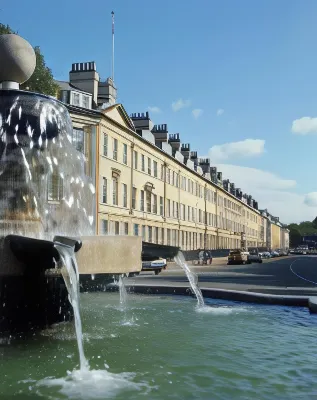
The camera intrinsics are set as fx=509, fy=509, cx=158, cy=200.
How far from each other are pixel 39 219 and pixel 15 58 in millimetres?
3213

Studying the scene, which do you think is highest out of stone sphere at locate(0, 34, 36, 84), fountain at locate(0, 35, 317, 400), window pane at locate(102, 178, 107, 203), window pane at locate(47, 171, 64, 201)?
window pane at locate(102, 178, 107, 203)

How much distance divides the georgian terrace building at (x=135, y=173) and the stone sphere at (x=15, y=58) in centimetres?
2947

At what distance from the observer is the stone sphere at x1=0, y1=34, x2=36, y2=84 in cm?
979

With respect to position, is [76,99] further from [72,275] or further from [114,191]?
[72,275]

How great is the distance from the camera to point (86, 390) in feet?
19.4

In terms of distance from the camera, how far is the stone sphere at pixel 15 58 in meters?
9.79

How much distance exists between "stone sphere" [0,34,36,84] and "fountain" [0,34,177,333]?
19 millimetres

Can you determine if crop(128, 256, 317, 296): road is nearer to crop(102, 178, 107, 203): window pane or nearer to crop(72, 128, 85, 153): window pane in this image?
crop(102, 178, 107, 203): window pane

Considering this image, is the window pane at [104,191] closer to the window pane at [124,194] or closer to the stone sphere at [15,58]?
the window pane at [124,194]

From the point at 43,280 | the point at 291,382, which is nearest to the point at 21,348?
the point at 43,280

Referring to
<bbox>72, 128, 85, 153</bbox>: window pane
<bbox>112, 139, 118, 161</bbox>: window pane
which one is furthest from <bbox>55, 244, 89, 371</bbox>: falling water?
<bbox>112, 139, 118, 161</bbox>: window pane

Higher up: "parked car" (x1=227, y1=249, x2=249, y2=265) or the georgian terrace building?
the georgian terrace building

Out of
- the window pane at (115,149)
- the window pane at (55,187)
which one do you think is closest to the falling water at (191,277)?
the window pane at (55,187)

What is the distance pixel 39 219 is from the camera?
9.38 meters
